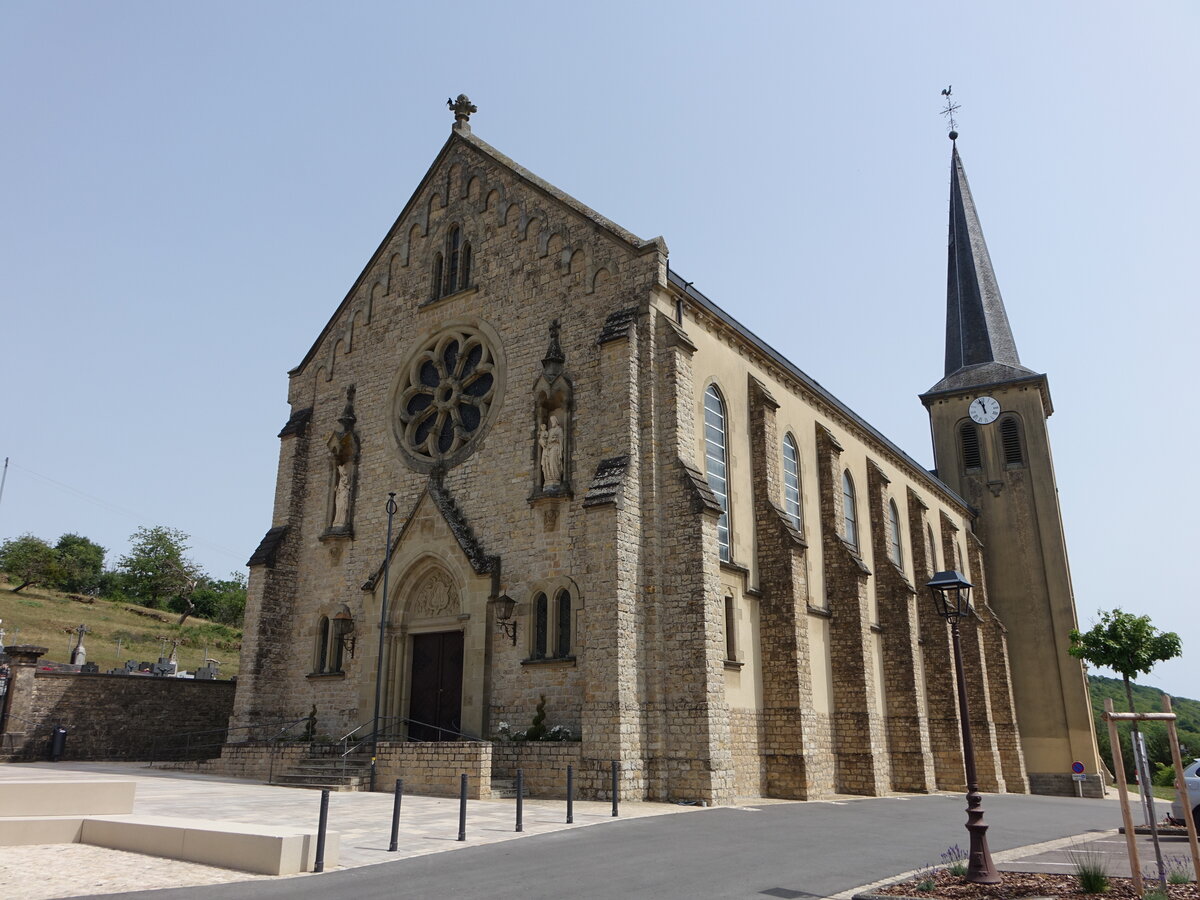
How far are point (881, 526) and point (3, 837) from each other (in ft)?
81.0

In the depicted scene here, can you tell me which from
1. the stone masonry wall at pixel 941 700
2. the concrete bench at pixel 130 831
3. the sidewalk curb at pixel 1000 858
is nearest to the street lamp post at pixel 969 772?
the sidewalk curb at pixel 1000 858

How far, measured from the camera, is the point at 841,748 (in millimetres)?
22781

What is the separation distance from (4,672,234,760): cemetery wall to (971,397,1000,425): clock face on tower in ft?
110

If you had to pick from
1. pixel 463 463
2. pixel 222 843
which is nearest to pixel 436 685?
pixel 463 463

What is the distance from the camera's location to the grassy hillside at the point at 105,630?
50.6 m

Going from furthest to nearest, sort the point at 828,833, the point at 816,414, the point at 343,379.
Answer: the point at 816,414, the point at 343,379, the point at 828,833

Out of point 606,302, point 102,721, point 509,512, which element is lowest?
point 102,721

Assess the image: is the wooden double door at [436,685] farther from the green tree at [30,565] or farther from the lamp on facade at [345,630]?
the green tree at [30,565]

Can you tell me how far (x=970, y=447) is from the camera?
42.4 meters

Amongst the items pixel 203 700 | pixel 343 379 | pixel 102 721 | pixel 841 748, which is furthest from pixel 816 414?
pixel 102 721

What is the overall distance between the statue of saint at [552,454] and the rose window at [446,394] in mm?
2338

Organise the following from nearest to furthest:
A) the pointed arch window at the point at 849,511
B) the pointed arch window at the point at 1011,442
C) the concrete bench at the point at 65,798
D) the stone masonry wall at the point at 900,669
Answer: the concrete bench at the point at 65,798, the stone masonry wall at the point at 900,669, the pointed arch window at the point at 849,511, the pointed arch window at the point at 1011,442

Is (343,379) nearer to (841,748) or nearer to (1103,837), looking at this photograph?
(841,748)

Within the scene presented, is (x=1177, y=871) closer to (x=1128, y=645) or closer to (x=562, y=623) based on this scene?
(x=562, y=623)
